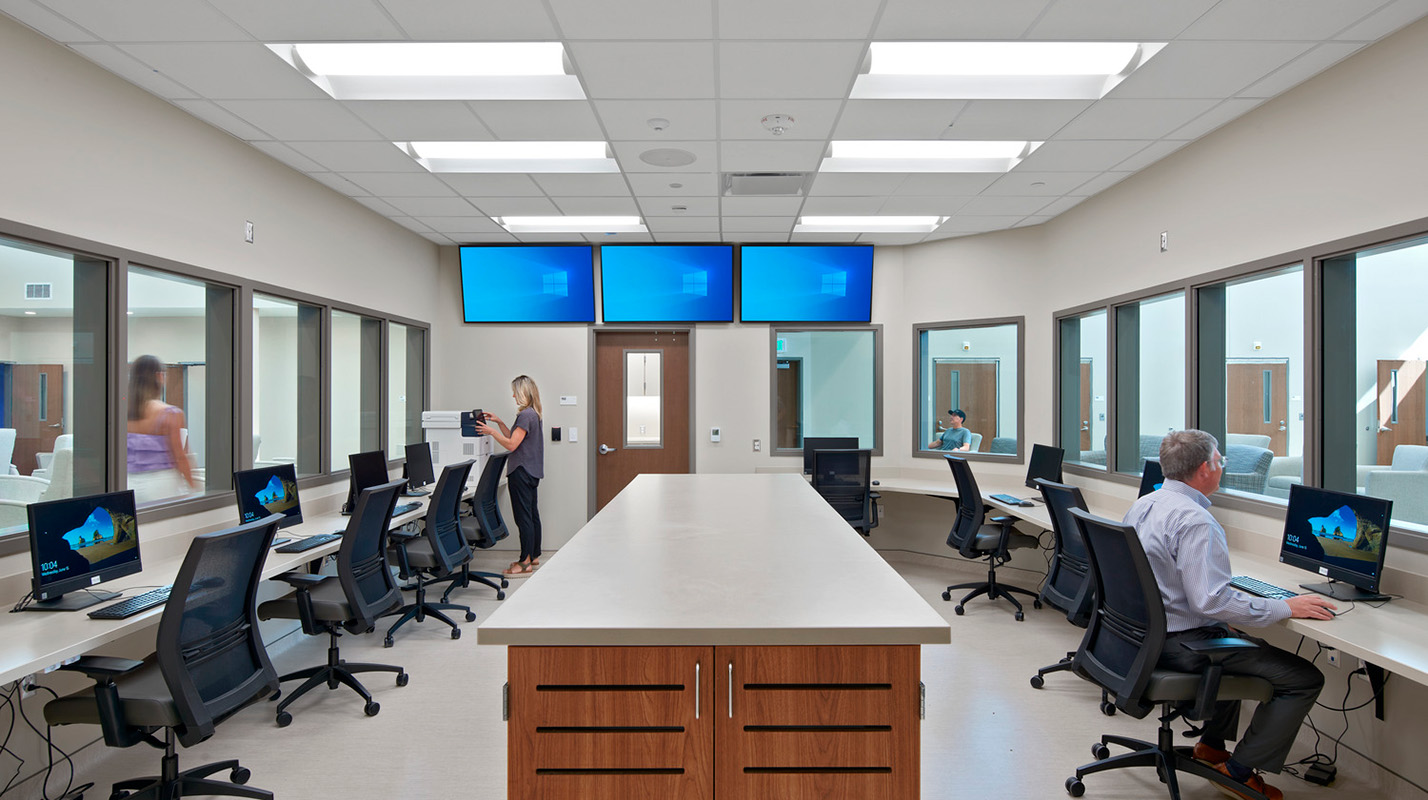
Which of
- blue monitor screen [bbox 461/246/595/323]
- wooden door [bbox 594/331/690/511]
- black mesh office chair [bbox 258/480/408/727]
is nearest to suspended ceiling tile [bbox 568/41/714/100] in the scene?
black mesh office chair [bbox 258/480/408/727]

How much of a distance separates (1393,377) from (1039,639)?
229cm

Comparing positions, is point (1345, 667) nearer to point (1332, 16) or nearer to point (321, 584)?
point (1332, 16)

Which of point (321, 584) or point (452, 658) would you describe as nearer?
point (321, 584)

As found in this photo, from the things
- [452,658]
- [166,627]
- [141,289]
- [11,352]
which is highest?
[141,289]

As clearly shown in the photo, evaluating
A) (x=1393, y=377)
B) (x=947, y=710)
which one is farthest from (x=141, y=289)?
(x=1393, y=377)

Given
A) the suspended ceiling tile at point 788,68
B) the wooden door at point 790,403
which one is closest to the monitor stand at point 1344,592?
the suspended ceiling tile at point 788,68

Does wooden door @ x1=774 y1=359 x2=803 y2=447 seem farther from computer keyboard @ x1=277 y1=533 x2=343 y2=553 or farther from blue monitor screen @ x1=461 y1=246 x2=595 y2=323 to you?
computer keyboard @ x1=277 y1=533 x2=343 y2=553

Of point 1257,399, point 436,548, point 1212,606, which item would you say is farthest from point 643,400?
point 1212,606

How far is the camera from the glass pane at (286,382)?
4152mm

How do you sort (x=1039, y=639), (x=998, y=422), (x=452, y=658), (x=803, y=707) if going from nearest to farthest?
(x=803, y=707) → (x=452, y=658) → (x=1039, y=639) → (x=998, y=422)

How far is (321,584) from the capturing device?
134 inches

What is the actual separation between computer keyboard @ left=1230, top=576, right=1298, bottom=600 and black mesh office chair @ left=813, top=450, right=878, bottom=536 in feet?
8.97

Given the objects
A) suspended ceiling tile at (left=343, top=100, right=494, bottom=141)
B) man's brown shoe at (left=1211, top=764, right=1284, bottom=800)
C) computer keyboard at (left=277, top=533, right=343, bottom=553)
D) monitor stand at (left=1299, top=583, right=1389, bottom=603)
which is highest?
suspended ceiling tile at (left=343, top=100, right=494, bottom=141)

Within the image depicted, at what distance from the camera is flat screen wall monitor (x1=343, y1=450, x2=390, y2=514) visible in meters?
4.39
